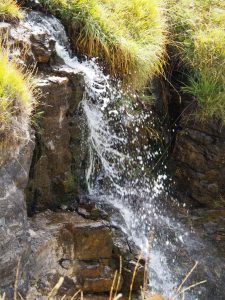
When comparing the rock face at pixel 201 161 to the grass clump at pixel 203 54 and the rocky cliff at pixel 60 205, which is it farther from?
the rocky cliff at pixel 60 205

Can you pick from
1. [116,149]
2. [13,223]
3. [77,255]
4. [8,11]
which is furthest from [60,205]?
[8,11]

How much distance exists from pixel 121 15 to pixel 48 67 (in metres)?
1.41

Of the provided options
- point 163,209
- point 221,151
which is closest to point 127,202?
point 163,209

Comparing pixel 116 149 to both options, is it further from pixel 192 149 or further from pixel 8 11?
pixel 8 11

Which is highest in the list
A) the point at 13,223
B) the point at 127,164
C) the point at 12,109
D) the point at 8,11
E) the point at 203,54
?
the point at 8,11

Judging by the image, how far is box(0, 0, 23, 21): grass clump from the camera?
426 centimetres

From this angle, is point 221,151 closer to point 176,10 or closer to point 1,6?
point 176,10

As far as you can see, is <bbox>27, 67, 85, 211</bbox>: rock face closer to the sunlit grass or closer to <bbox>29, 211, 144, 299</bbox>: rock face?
<bbox>29, 211, 144, 299</bbox>: rock face

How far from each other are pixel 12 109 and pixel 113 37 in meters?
2.08

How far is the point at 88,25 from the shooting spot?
4.86 meters

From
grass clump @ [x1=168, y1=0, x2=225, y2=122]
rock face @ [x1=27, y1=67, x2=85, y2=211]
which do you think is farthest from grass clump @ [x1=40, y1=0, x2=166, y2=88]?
rock face @ [x1=27, y1=67, x2=85, y2=211]

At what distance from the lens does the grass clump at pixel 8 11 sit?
426cm

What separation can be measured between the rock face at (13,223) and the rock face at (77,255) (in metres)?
0.42

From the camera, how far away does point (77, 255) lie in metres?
4.00
